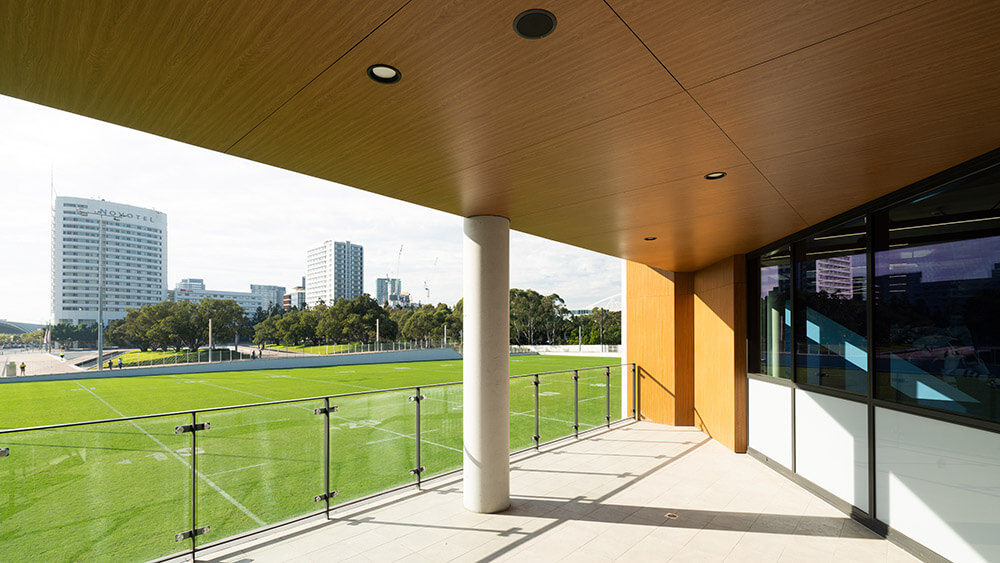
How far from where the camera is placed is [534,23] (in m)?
1.72

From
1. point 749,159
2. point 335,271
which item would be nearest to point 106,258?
point 335,271

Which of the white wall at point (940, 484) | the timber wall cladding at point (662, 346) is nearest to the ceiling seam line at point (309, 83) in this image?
the white wall at point (940, 484)

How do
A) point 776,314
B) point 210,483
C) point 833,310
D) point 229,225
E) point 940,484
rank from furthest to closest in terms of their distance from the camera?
point 229,225 → point 776,314 → point 833,310 → point 210,483 → point 940,484

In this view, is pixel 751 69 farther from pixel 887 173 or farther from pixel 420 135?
pixel 887 173

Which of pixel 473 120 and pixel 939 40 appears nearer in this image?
pixel 939 40

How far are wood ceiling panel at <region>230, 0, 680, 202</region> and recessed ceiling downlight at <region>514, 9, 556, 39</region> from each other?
3 cm

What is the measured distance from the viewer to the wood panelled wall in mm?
7059

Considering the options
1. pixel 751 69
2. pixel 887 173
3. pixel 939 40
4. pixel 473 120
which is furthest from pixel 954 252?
pixel 473 120

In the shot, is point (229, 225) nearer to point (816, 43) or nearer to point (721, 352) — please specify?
point (721, 352)

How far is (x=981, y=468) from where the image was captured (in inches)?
128

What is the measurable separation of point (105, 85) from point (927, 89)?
3.46 metres

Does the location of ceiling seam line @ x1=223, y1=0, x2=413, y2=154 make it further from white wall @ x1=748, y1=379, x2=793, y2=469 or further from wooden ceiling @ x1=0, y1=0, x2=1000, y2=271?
white wall @ x1=748, y1=379, x2=793, y2=469

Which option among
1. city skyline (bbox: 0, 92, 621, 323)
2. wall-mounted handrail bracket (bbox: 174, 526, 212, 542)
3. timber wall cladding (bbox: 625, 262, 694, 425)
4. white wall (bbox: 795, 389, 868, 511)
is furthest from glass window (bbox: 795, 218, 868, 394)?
city skyline (bbox: 0, 92, 621, 323)

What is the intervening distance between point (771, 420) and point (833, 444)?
53.0 inches
